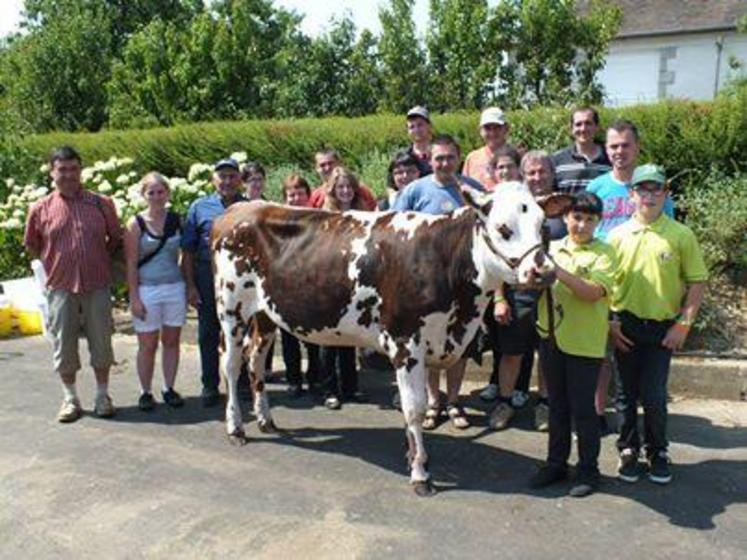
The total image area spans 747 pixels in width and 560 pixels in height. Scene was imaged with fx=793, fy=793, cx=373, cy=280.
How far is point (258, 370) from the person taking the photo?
240 inches

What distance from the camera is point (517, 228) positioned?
4441 millimetres

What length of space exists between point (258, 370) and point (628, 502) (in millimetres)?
2852

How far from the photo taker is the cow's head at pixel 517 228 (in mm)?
4320

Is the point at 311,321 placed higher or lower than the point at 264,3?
lower

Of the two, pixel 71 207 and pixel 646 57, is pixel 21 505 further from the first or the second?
pixel 646 57

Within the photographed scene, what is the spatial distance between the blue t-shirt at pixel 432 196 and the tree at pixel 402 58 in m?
16.2

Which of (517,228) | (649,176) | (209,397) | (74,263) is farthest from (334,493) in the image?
(74,263)

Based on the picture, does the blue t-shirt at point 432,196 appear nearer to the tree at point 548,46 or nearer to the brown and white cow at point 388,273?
the brown and white cow at point 388,273

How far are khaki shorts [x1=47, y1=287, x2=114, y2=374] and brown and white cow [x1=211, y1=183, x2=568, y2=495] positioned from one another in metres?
1.13

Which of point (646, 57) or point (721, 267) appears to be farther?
point (646, 57)

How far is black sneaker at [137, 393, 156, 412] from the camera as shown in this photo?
6621 millimetres

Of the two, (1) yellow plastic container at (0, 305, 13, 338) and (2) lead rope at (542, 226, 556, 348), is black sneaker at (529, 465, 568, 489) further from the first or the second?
(1) yellow plastic container at (0, 305, 13, 338)

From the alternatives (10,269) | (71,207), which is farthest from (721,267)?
(10,269)

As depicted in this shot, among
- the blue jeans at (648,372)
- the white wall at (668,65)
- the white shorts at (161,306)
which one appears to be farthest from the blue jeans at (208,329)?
the white wall at (668,65)
